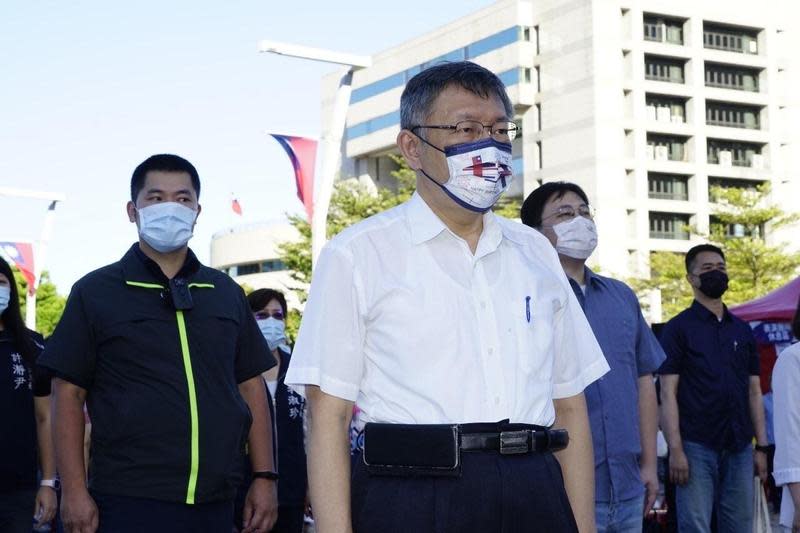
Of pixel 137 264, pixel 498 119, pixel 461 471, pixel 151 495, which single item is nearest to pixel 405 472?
pixel 461 471

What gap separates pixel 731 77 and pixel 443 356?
71.8m

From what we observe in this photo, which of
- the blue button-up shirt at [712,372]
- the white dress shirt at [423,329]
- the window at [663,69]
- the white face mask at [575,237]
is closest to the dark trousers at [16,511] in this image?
the white face mask at [575,237]

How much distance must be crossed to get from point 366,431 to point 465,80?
980 mm

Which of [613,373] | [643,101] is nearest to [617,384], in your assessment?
[613,373]

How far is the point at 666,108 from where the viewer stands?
227ft

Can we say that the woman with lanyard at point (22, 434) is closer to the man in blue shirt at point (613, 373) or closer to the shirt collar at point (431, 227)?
the man in blue shirt at point (613, 373)

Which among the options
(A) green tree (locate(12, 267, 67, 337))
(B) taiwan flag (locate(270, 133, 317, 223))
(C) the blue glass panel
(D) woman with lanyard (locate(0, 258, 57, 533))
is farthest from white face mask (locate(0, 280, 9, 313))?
(C) the blue glass panel

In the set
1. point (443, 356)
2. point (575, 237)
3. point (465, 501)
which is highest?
point (575, 237)

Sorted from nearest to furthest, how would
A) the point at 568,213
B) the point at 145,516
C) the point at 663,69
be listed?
the point at 145,516, the point at 568,213, the point at 663,69

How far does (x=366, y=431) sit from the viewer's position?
3123mm

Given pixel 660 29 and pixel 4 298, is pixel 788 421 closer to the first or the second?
pixel 4 298

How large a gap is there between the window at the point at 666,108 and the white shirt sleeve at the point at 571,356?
2629 inches

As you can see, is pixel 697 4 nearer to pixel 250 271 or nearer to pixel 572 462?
pixel 250 271

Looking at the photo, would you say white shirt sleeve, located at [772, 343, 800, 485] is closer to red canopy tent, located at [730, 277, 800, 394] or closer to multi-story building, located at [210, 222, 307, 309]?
red canopy tent, located at [730, 277, 800, 394]
